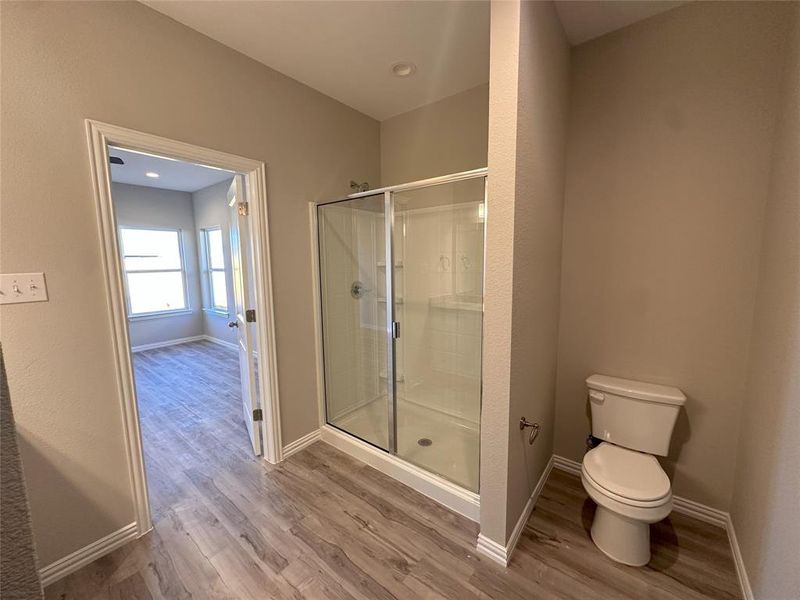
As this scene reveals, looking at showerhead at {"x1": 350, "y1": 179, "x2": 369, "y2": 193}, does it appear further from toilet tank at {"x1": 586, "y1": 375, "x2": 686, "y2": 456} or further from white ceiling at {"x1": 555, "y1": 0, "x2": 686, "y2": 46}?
toilet tank at {"x1": 586, "y1": 375, "x2": 686, "y2": 456}

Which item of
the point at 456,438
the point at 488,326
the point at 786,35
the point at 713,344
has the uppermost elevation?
the point at 786,35

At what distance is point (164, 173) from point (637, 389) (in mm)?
5511

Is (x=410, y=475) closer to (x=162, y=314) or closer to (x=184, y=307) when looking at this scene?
(x=162, y=314)

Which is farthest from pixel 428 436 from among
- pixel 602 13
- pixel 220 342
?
pixel 220 342

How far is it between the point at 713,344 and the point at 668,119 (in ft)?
3.93

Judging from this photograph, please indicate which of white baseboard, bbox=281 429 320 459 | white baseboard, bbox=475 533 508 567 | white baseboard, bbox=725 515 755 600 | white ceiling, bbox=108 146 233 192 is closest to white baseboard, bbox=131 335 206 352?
white ceiling, bbox=108 146 233 192

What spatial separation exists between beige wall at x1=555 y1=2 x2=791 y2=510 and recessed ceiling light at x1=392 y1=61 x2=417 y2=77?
985 mm

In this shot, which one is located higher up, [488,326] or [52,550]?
[488,326]

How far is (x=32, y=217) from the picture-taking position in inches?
52.7

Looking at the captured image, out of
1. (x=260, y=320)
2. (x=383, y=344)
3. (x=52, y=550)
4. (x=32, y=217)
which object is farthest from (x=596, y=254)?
(x=52, y=550)

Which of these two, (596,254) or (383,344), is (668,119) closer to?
(596,254)

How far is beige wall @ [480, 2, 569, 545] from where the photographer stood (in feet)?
4.25

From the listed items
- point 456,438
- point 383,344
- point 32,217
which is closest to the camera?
point 32,217

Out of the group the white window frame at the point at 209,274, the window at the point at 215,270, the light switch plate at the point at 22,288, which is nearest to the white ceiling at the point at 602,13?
the light switch plate at the point at 22,288
